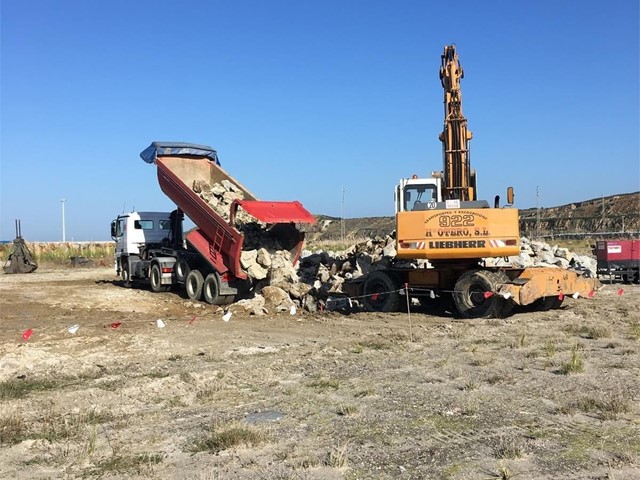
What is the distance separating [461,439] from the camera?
215 inches

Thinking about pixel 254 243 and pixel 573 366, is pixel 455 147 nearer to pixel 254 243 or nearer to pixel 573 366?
pixel 254 243

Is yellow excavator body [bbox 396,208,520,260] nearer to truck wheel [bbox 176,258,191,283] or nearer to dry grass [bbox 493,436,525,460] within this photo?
dry grass [bbox 493,436,525,460]

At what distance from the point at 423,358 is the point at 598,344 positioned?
303 centimetres

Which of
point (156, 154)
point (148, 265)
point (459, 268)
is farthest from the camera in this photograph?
point (148, 265)

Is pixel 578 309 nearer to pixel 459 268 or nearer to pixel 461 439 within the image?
pixel 459 268

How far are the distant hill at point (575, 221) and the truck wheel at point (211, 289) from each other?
3928cm

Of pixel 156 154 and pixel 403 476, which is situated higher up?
pixel 156 154

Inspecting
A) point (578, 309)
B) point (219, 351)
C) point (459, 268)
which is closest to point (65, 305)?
point (219, 351)

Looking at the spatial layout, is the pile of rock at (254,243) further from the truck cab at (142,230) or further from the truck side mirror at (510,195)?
the truck side mirror at (510,195)

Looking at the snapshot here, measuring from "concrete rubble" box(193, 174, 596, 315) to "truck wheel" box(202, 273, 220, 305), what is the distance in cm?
101

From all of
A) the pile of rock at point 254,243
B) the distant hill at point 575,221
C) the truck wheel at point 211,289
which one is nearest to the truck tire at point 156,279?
the truck wheel at point 211,289

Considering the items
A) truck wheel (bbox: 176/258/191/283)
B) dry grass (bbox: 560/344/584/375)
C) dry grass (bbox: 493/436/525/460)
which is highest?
truck wheel (bbox: 176/258/191/283)

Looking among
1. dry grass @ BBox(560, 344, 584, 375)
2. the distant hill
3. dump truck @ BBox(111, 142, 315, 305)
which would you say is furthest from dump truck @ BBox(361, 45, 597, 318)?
the distant hill

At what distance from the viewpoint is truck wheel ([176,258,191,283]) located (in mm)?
18625
